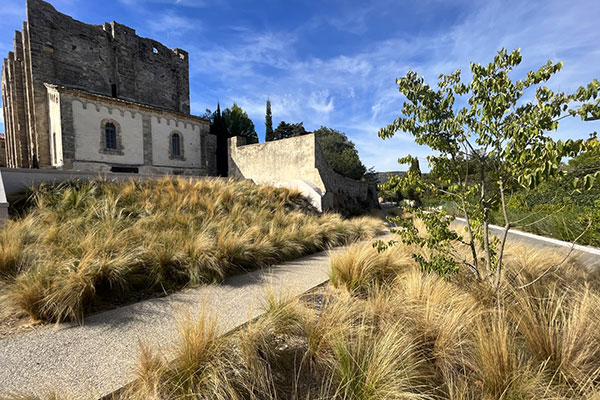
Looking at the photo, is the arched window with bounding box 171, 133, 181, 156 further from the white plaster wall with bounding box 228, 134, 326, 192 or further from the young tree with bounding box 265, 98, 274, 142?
the young tree with bounding box 265, 98, 274, 142

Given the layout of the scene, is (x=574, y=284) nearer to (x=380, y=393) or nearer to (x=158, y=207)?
(x=380, y=393)

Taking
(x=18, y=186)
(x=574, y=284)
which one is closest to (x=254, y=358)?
(x=574, y=284)

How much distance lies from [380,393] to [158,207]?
6.46 m

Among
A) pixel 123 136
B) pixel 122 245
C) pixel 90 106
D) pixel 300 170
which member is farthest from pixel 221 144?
pixel 122 245

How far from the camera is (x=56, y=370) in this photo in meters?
1.79

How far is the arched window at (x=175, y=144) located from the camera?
59.6 feet

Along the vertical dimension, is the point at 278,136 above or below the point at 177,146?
above

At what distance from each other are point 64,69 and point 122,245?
20.0 metres

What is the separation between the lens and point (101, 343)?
2113 mm

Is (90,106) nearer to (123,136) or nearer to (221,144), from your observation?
(123,136)

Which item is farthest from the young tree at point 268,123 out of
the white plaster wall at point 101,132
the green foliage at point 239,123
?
the white plaster wall at point 101,132

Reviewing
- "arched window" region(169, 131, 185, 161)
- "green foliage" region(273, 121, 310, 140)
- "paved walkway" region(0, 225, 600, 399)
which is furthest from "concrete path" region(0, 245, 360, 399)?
"green foliage" region(273, 121, 310, 140)

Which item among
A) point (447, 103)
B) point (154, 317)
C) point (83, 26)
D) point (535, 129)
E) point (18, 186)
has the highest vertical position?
point (83, 26)

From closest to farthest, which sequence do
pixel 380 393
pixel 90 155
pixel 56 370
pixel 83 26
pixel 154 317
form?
1. pixel 380 393
2. pixel 56 370
3. pixel 154 317
4. pixel 90 155
5. pixel 83 26
